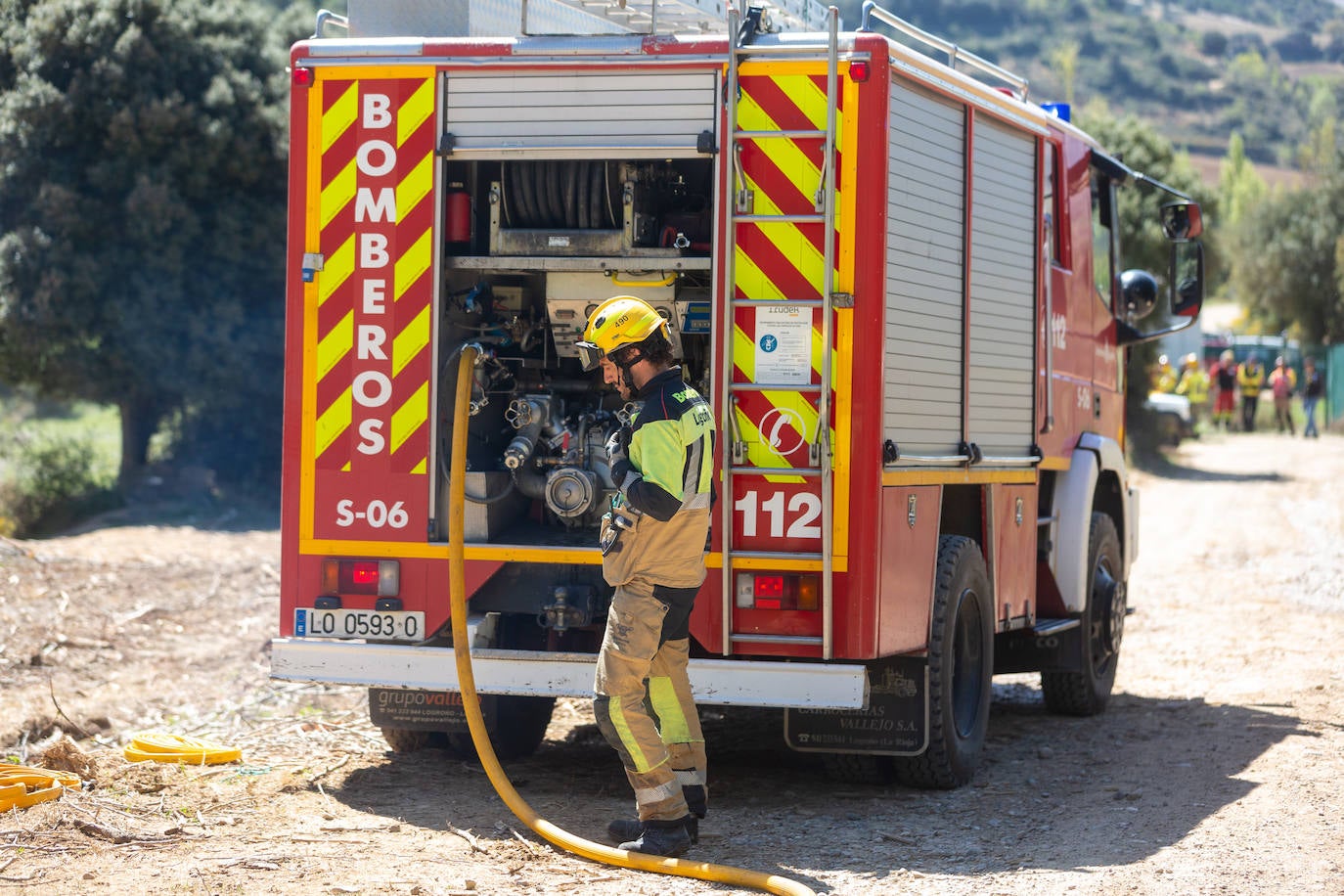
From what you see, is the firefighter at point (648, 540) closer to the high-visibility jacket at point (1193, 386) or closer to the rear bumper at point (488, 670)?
the rear bumper at point (488, 670)

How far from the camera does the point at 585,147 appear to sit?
22.0 ft

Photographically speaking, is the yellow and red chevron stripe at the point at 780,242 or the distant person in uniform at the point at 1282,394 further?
the distant person in uniform at the point at 1282,394

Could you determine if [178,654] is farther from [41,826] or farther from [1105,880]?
[1105,880]

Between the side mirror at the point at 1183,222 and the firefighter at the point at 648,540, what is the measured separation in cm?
484

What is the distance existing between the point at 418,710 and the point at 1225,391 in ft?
112

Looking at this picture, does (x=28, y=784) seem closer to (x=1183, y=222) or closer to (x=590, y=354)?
(x=590, y=354)

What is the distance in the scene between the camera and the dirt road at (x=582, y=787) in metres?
5.67

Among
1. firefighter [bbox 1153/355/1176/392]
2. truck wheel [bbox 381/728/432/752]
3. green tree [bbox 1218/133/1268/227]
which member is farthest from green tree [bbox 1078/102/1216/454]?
green tree [bbox 1218/133/1268/227]

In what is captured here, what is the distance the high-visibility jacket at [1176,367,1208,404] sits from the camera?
39.6 metres

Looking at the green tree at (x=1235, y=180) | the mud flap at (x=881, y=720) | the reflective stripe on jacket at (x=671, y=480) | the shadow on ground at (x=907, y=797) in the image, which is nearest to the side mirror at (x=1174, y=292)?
the shadow on ground at (x=907, y=797)

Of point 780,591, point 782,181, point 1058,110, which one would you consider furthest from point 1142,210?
point 780,591

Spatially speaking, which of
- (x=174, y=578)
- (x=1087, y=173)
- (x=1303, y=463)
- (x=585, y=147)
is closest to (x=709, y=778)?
(x=585, y=147)

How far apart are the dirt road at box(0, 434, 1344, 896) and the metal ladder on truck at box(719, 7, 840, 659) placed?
0.96 meters

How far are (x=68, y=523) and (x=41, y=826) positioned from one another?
542 inches
